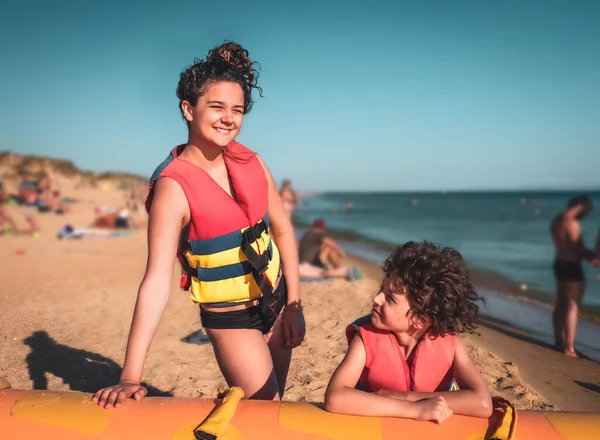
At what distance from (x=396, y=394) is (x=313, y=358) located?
256 centimetres

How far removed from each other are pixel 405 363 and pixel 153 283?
1.12 metres

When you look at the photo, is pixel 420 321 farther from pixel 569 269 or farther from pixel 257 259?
pixel 569 269

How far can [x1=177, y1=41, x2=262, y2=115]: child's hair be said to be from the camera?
2.12 m

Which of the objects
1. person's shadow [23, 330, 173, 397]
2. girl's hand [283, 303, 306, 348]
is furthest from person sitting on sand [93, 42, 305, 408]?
person's shadow [23, 330, 173, 397]

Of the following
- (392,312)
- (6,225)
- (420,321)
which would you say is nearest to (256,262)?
(392,312)

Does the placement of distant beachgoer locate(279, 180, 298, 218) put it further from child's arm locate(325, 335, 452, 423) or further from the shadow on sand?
child's arm locate(325, 335, 452, 423)

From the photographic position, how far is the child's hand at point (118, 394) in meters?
1.83

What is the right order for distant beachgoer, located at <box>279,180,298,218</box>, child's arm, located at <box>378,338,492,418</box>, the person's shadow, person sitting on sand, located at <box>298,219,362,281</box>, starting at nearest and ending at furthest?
1. child's arm, located at <box>378,338,492,418</box>
2. the person's shadow
3. person sitting on sand, located at <box>298,219,362,281</box>
4. distant beachgoer, located at <box>279,180,298,218</box>

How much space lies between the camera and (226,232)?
2145 millimetres

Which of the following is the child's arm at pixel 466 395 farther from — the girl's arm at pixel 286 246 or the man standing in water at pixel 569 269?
the man standing in water at pixel 569 269

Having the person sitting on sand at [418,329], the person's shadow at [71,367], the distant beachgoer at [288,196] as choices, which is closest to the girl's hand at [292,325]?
the person sitting on sand at [418,329]

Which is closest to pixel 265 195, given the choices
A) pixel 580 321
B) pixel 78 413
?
pixel 78 413

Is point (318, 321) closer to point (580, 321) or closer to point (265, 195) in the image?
point (265, 195)

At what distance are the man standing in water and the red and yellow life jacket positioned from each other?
425cm
